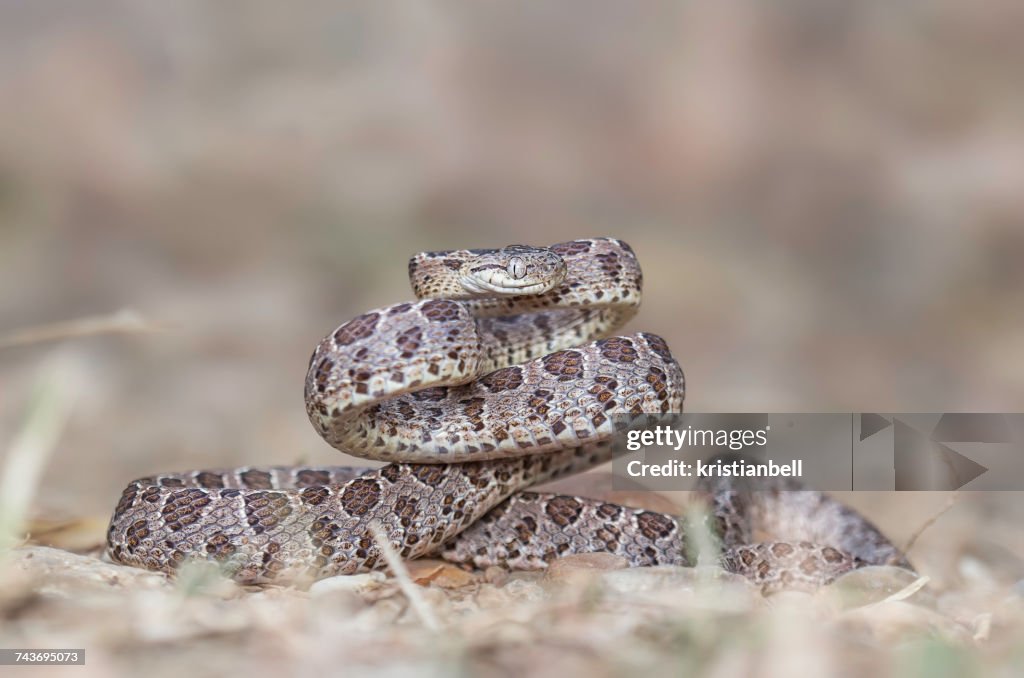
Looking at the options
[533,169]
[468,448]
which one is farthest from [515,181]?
[468,448]

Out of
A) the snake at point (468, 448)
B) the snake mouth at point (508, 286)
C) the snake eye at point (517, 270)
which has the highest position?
the snake eye at point (517, 270)

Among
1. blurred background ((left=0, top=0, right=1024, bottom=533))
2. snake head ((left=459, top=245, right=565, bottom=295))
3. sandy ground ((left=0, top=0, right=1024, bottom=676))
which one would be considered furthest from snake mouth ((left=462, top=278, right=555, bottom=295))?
blurred background ((left=0, top=0, right=1024, bottom=533))

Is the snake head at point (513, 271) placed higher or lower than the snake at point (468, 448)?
→ higher

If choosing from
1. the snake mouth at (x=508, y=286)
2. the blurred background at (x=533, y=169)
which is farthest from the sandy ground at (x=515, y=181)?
the snake mouth at (x=508, y=286)

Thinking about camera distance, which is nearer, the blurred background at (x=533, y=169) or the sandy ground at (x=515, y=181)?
the sandy ground at (x=515, y=181)

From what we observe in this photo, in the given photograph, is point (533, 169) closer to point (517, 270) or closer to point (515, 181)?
point (515, 181)

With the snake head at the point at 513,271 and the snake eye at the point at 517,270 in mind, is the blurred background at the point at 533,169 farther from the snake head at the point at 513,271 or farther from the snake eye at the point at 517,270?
the snake eye at the point at 517,270

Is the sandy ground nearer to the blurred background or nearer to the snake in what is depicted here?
the blurred background
